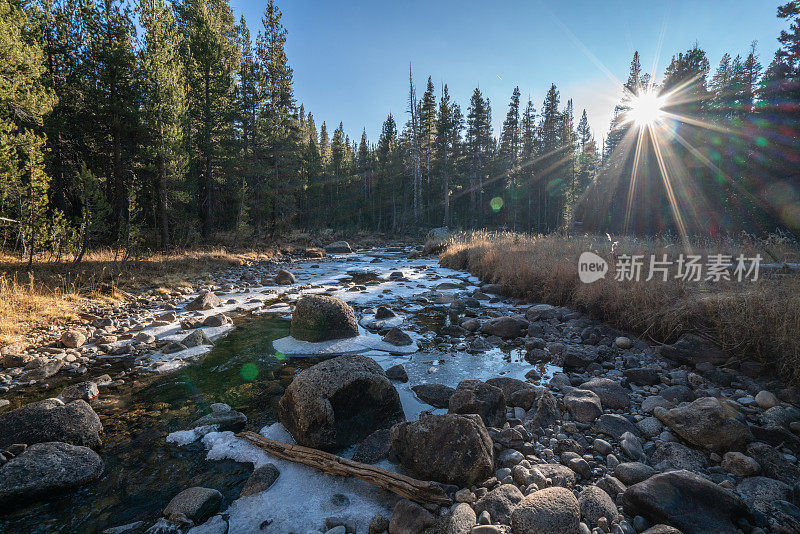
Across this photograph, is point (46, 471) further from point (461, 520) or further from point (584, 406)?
point (584, 406)

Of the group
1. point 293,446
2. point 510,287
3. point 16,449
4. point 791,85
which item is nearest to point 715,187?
point 791,85

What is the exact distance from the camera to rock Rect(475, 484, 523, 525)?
2.17 m

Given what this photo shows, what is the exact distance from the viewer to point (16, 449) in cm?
296

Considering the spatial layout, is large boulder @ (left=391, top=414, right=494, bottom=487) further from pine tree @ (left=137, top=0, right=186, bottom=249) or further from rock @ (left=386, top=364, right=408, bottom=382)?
pine tree @ (left=137, top=0, right=186, bottom=249)

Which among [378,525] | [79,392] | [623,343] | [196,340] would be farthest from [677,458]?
[196,340]

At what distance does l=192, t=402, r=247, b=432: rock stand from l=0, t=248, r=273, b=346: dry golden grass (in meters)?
4.83

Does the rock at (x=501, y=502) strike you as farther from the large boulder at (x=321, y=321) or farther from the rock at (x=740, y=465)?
the large boulder at (x=321, y=321)

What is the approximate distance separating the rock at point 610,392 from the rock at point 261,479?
3.62m

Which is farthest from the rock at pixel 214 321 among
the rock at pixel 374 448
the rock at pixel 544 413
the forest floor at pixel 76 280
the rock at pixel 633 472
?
the rock at pixel 633 472

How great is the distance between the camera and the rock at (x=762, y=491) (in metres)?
2.25

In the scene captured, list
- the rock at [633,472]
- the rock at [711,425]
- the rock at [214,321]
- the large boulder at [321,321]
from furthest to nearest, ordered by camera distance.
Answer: the rock at [214,321] < the large boulder at [321,321] < the rock at [711,425] < the rock at [633,472]

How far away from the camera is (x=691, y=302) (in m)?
5.05

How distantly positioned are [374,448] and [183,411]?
8.38 feet

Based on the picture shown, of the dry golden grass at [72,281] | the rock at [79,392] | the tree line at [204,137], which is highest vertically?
the tree line at [204,137]
